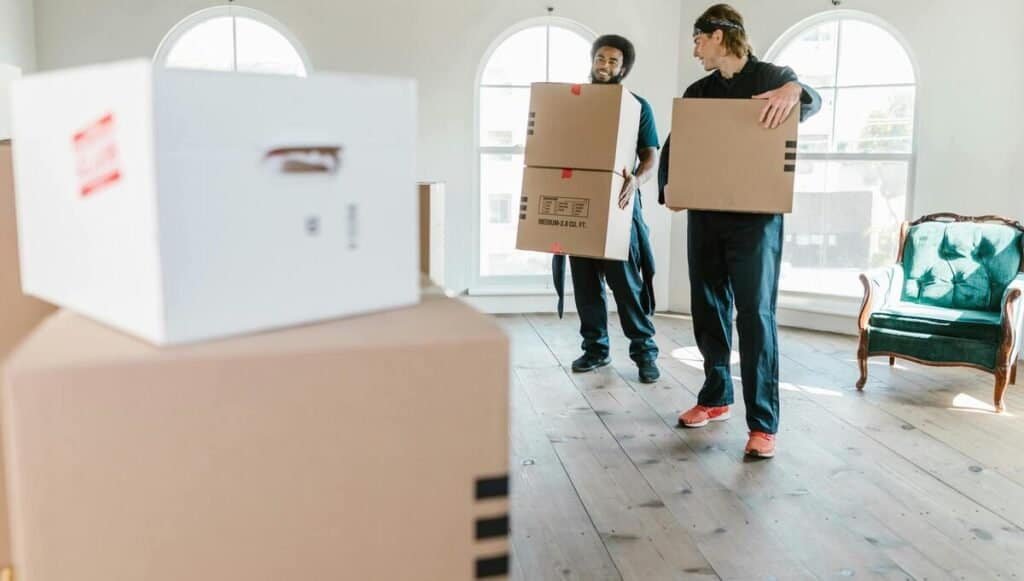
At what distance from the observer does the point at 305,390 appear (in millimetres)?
889

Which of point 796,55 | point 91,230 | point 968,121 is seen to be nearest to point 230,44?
point 796,55

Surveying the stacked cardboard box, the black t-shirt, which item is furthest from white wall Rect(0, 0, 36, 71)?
the black t-shirt

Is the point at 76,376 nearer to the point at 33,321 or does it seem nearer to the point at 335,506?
the point at 335,506

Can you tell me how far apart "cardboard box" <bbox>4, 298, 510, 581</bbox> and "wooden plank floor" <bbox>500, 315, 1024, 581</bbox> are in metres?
1.52

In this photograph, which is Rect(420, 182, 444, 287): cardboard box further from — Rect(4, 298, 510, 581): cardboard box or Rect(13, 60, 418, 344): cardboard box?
Rect(4, 298, 510, 581): cardboard box

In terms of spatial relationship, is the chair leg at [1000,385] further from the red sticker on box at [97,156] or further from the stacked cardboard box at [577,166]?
the red sticker on box at [97,156]

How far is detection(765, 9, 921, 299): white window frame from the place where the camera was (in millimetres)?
5379

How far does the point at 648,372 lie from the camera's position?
14.4ft

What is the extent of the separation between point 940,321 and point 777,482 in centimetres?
167

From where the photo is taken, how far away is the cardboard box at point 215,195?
871 mm

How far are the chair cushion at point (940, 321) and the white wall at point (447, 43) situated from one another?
7.28 feet

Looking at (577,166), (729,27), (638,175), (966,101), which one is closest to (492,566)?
(729,27)

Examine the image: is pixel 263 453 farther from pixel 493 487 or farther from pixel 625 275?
pixel 625 275

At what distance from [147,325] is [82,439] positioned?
0.13m
